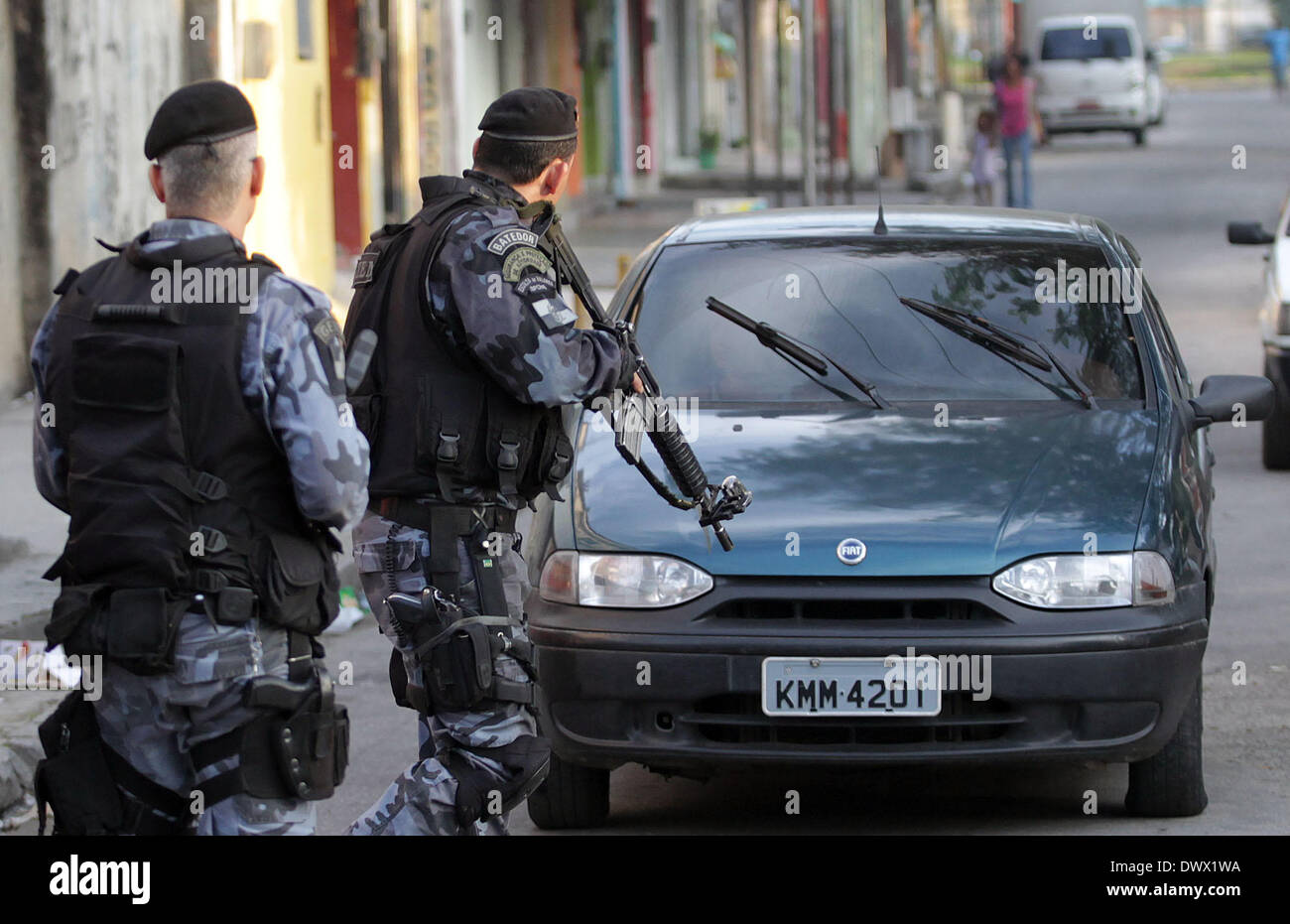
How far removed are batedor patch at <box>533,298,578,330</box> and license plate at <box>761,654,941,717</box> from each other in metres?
0.99

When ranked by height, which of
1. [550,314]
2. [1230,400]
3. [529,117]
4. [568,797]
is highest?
[529,117]

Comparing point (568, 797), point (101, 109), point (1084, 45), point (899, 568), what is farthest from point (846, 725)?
point (1084, 45)

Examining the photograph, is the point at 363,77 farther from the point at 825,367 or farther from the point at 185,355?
the point at 185,355

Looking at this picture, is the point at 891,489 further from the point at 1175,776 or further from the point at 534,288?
the point at 534,288

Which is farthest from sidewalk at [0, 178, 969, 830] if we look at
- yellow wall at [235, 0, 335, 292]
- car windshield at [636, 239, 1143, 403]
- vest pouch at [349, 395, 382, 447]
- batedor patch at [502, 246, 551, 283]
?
batedor patch at [502, 246, 551, 283]

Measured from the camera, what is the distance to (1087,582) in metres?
4.80

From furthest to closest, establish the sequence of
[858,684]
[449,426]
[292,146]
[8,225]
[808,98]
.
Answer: [808,98] → [292,146] → [8,225] → [858,684] → [449,426]

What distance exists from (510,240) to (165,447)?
1.07m

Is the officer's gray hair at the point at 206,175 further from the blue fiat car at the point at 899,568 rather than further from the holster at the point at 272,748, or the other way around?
the blue fiat car at the point at 899,568

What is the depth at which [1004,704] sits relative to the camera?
4.75 meters

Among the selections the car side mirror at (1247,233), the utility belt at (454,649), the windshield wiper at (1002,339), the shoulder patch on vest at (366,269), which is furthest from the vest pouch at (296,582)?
the car side mirror at (1247,233)

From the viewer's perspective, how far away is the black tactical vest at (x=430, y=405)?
14.1 ft

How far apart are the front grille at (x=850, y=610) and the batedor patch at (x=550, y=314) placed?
0.91 metres
